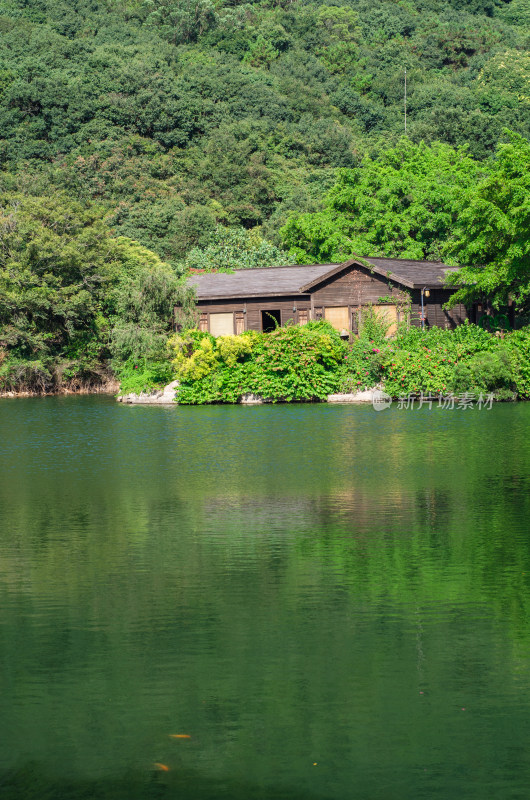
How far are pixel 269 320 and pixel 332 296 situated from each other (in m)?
4.30

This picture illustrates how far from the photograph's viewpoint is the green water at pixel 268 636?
6.18 metres

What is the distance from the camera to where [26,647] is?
8500mm

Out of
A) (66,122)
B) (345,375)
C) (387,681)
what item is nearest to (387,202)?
(345,375)

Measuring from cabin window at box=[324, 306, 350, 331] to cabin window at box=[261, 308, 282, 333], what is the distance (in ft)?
7.53

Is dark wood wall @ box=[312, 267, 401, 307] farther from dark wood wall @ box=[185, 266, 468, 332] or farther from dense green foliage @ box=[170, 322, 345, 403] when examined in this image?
dense green foliage @ box=[170, 322, 345, 403]

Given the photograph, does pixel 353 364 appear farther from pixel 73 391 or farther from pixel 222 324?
pixel 73 391

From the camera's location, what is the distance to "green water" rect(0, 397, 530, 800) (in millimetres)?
6176

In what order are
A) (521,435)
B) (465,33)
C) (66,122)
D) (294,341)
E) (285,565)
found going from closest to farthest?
1. (285,565)
2. (521,435)
3. (294,341)
4. (66,122)
5. (465,33)

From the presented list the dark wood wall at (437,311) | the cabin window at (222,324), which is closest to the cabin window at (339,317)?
the dark wood wall at (437,311)

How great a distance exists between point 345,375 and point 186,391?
20.2 ft

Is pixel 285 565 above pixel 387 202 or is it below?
below

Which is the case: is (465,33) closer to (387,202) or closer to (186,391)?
(387,202)

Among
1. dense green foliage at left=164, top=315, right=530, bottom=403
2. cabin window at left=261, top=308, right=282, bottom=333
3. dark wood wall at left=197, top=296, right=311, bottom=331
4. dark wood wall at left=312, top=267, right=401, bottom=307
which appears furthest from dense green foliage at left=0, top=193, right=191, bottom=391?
dark wood wall at left=312, top=267, right=401, bottom=307

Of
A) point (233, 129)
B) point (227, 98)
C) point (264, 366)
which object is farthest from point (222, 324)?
point (227, 98)
